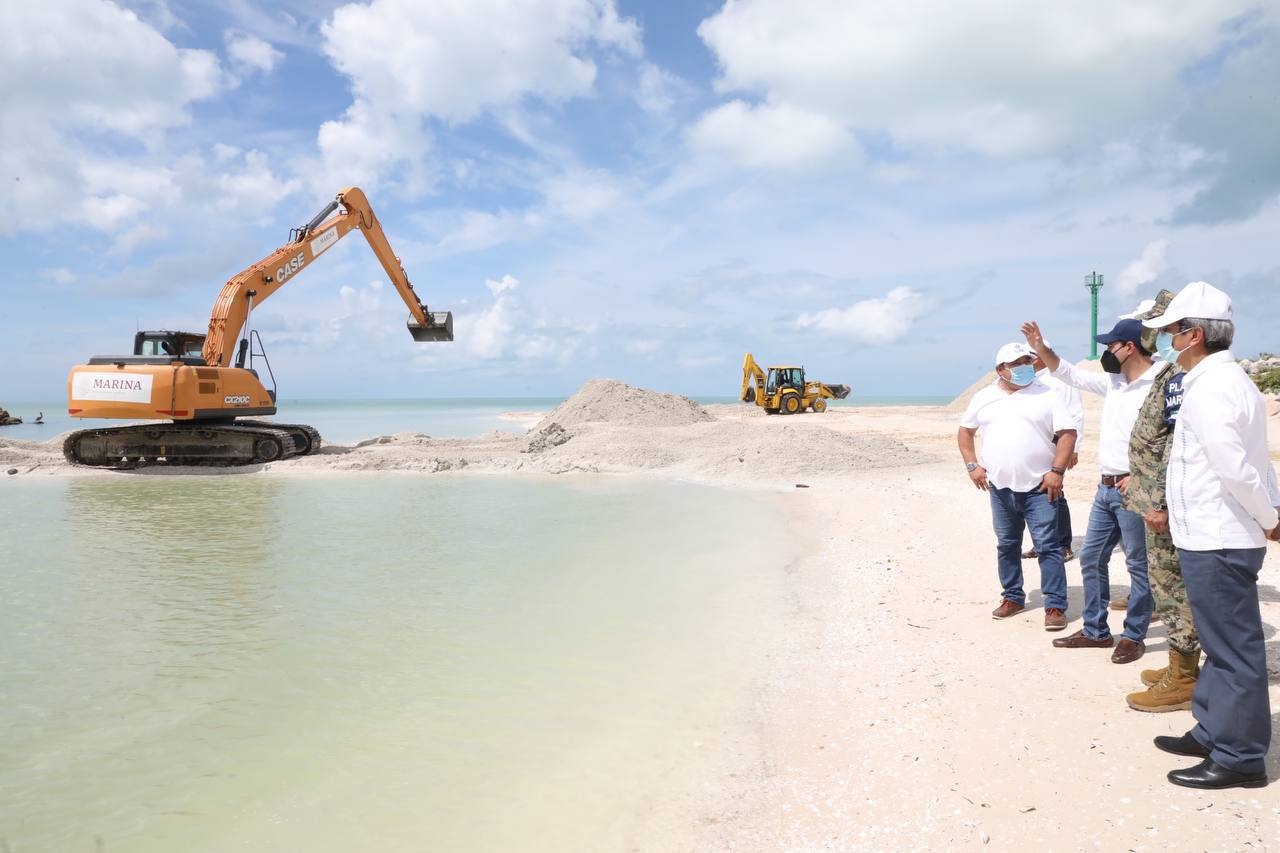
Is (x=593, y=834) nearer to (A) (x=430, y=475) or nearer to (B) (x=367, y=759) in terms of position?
(B) (x=367, y=759)

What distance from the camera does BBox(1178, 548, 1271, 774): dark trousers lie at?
2.88 metres

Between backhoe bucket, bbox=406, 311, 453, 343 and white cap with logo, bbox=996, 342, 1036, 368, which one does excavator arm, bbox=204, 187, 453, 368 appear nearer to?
backhoe bucket, bbox=406, 311, 453, 343

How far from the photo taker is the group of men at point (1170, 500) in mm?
2920

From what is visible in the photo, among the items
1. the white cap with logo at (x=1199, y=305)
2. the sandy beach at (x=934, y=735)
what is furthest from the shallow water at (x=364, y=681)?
the white cap with logo at (x=1199, y=305)

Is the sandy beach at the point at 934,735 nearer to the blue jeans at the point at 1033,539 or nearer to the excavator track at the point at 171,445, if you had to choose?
the blue jeans at the point at 1033,539

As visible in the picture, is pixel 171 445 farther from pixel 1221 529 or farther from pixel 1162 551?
pixel 1221 529

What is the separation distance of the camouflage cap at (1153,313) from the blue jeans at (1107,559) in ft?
2.77

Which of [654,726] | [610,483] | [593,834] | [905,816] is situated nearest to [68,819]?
[593,834]

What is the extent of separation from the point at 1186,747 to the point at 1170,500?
101 centimetres

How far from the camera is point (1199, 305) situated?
3.07 m

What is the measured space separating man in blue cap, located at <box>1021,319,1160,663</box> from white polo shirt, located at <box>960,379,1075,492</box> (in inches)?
11.7

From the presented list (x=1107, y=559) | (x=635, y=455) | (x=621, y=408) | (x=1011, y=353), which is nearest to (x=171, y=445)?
(x=635, y=455)

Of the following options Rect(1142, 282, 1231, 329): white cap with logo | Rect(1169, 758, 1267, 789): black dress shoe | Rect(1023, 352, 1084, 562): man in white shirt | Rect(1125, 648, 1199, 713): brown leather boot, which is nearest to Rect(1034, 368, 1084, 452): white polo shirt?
Rect(1023, 352, 1084, 562): man in white shirt

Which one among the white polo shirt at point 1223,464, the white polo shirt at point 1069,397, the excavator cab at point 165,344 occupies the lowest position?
the white polo shirt at point 1223,464
